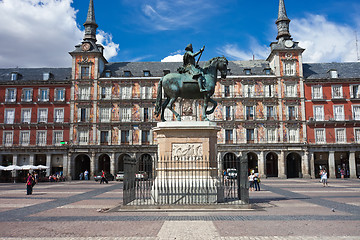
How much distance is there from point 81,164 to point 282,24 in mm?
36640

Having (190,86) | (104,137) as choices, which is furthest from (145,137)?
(190,86)

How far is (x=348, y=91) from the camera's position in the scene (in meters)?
43.2

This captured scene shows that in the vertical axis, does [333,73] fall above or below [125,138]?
above

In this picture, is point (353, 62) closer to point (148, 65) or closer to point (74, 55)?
point (148, 65)

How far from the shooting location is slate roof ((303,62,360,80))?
4434cm

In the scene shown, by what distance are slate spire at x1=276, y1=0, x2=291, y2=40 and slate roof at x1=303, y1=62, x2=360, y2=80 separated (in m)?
5.66

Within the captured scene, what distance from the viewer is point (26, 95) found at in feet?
146

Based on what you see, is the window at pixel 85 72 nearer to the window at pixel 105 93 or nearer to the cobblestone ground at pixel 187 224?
the window at pixel 105 93

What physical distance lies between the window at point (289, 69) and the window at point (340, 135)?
1000 centimetres

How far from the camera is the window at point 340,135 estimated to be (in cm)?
4241

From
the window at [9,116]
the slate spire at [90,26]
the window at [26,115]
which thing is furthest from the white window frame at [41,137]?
the slate spire at [90,26]

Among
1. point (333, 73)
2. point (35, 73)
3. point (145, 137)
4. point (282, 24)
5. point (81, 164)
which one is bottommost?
point (81, 164)

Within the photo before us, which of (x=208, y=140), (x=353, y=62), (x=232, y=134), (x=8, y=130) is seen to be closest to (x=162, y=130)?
(x=208, y=140)

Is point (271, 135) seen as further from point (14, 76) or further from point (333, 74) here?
point (14, 76)
